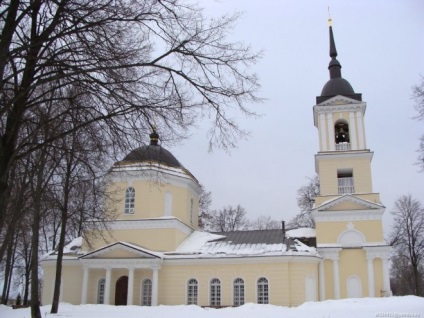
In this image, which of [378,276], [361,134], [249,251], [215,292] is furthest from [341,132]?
[215,292]

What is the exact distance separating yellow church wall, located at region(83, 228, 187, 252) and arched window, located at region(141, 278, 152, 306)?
199cm

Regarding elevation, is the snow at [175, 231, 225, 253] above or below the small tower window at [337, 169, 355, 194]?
below

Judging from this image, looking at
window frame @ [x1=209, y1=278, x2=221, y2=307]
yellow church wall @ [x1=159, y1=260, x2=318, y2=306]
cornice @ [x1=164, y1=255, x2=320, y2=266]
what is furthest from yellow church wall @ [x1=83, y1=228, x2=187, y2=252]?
window frame @ [x1=209, y1=278, x2=221, y2=307]

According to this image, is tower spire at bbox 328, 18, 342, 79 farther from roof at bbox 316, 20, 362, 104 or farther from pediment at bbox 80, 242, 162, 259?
pediment at bbox 80, 242, 162, 259

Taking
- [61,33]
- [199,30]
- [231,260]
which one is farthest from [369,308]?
[61,33]

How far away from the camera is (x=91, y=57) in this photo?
727 cm

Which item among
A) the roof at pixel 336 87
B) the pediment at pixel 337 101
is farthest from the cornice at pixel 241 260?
the roof at pixel 336 87

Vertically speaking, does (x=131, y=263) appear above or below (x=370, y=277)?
above

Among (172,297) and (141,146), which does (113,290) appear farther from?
(141,146)

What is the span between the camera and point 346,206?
27844mm

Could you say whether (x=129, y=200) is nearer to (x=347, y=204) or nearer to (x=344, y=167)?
(x=347, y=204)

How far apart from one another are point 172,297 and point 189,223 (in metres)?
5.51

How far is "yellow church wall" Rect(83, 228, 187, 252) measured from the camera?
92.9ft

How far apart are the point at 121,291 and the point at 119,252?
2.64 m
